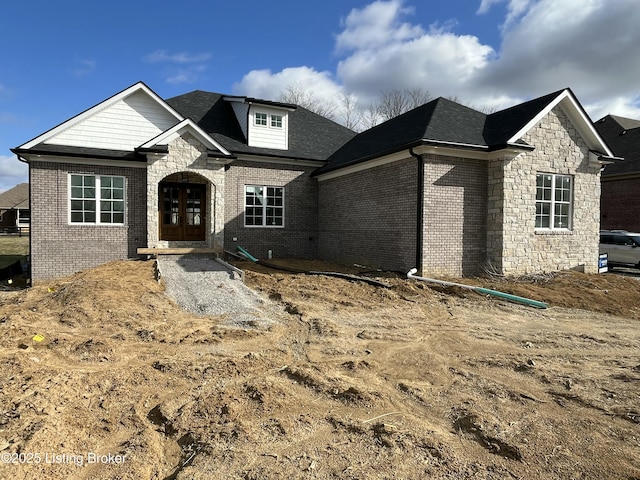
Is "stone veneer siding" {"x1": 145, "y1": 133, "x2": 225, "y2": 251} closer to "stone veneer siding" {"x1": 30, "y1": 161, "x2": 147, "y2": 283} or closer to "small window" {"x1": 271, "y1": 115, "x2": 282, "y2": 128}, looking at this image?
"stone veneer siding" {"x1": 30, "y1": 161, "x2": 147, "y2": 283}

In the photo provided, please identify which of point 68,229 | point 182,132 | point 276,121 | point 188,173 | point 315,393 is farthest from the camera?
point 276,121

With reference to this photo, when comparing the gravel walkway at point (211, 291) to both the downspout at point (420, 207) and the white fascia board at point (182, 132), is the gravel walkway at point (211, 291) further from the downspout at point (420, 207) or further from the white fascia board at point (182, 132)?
the downspout at point (420, 207)

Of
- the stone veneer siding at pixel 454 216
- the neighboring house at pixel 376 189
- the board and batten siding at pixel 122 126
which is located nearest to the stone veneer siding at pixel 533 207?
the neighboring house at pixel 376 189

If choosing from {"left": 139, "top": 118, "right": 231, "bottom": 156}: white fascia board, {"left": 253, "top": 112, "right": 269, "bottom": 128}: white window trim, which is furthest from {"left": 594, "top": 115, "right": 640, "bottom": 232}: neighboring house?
{"left": 139, "top": 118, "right": 231, "bottom": 156}: white fascia board

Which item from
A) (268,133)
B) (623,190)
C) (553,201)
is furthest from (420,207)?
(623,190)

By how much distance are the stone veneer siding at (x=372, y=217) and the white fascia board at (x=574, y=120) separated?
3.58 m

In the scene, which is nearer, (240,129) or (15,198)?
(240,129)

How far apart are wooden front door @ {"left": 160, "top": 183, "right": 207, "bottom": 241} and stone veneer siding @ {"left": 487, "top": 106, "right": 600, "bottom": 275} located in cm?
1055

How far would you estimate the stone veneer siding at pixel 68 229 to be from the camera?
42.3 ft

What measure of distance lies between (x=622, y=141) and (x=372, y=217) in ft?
77.7

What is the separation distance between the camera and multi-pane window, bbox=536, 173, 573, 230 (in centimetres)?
1324

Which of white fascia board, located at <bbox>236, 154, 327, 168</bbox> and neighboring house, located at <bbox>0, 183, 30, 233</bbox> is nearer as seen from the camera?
white fascia board, located at <bbox>236, 154, 327, 168</bbox>

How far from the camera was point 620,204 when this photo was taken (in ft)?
79.2

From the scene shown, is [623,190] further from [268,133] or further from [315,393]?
[315,393]
